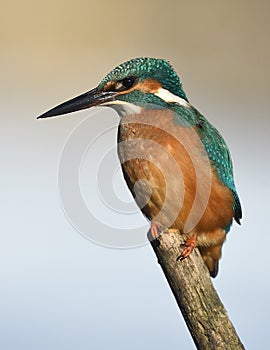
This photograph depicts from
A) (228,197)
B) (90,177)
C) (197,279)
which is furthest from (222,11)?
(197,279)

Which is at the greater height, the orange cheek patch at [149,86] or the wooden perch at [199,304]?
the orange cheek patch at [149,86]

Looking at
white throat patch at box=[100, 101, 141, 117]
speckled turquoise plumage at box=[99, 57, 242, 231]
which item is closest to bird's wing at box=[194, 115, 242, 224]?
speckled turquoise plumage at box=[99, 57, 242, 231]

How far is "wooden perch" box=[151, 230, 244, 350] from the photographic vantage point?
2.89 feet

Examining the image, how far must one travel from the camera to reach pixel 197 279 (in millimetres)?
898

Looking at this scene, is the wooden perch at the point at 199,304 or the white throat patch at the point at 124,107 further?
the white throat patch at the point at 124,107

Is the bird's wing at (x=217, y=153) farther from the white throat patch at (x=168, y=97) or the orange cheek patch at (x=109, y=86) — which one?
the orange cheek patch at (x=109, y=86)

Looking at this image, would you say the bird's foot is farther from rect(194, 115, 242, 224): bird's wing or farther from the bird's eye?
the bird's eye

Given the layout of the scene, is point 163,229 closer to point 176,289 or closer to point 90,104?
point 176,289

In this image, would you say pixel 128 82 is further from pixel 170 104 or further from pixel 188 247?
pixel 188 247

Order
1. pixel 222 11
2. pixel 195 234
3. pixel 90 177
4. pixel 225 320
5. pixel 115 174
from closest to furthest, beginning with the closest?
pixel 225 320 → pixel 195 234 → pixel 115 174 → pixel 90 177 → pixel 222 11

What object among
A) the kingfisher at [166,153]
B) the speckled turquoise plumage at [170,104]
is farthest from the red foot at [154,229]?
the speckled turquoise plumage at [170,104]

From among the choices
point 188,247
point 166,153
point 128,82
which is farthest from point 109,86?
point 188,247

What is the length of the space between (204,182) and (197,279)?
0.60 feet

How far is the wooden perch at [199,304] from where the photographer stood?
88cm
